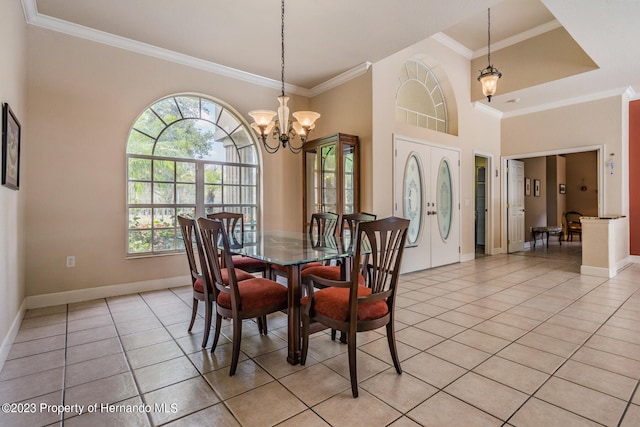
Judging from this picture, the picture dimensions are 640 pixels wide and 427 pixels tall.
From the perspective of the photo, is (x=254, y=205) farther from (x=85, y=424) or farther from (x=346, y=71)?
(x=85, y=424)

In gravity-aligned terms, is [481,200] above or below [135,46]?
below

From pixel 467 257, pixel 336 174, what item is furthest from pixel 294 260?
pixel 467 257

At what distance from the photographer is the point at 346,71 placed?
15.0ft

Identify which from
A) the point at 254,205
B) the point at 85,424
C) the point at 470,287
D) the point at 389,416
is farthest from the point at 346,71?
the point at 85,424

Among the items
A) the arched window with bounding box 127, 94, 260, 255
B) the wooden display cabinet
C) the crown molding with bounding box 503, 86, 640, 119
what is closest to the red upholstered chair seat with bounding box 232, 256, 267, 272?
the arched window with bounding box 127, 94, 260, 255

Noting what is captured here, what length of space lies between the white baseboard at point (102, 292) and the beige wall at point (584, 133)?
260 inches

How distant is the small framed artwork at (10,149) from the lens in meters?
2.24

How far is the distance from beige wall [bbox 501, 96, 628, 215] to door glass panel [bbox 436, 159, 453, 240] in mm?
2083

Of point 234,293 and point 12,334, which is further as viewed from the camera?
point 12,334

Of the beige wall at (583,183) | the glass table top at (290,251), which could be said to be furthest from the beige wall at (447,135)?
the beige wall at (583,183)

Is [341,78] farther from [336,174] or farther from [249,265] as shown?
[249,265]

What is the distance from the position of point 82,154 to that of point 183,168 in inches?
42.5

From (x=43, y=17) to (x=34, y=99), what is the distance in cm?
83

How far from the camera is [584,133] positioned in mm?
5625
